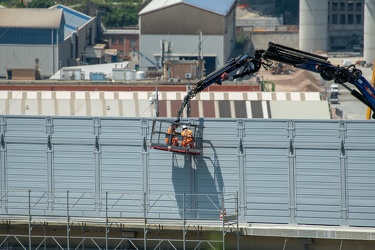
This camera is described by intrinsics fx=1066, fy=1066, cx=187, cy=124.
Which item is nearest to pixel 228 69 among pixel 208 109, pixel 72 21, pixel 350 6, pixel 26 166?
pixel 26 166

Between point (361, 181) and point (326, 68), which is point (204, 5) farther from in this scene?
point (361, 181)

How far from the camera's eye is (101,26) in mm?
115062

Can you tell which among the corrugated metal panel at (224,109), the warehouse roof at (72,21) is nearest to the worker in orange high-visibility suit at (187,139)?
the corrugated metal panel at (224,109)

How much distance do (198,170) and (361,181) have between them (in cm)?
359

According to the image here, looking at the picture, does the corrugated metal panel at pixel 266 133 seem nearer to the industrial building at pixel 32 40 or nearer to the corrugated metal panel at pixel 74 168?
the corrugated metal panel at pixel 74 168

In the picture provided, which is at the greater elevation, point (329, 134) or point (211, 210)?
point (329, 134)

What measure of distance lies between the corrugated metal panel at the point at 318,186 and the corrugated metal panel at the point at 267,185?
1.00 ft

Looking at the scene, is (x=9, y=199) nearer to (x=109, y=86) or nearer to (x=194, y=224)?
(x=194, y=224)

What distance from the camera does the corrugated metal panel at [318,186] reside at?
2306 cm

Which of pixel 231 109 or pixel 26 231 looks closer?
pixel 26 231

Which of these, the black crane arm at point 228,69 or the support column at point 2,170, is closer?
the support column at point 2,170

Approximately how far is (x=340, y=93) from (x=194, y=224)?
66.3 meters

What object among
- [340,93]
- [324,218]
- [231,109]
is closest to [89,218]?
[324,218]

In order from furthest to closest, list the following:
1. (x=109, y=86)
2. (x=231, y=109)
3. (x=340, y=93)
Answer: (x=340, y=93) < (x=109, y=86) < (x=231, y=109)
